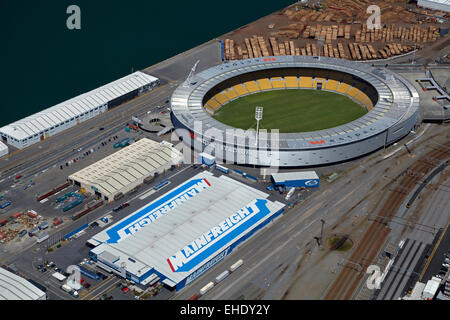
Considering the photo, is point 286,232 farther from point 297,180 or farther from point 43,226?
point 43,226

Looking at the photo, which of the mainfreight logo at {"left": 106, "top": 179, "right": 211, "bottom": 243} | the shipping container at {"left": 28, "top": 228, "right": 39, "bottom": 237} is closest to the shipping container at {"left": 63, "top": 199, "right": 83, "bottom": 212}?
the shipping container at {"left": 28, "top": 228, "right": 39, "bottom": 237}

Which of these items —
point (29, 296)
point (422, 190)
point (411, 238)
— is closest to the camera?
point (29, 296)

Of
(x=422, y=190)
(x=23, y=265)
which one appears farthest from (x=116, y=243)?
(x=422, y=190)

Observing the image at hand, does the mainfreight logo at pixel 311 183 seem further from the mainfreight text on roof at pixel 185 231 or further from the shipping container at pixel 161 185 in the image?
the shipping container at pixel 161 185

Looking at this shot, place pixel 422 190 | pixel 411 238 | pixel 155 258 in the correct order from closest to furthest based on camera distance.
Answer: pixel 155 258 → pixel 411 238 → pixel 422 190

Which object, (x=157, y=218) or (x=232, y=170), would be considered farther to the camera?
(x=232, y=170)

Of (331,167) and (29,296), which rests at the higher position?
(331,167)

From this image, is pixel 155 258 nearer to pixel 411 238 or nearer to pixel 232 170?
pixel 232 170

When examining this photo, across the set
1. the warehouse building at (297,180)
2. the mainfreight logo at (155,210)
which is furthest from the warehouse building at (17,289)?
the warehouse building at (297,180)
